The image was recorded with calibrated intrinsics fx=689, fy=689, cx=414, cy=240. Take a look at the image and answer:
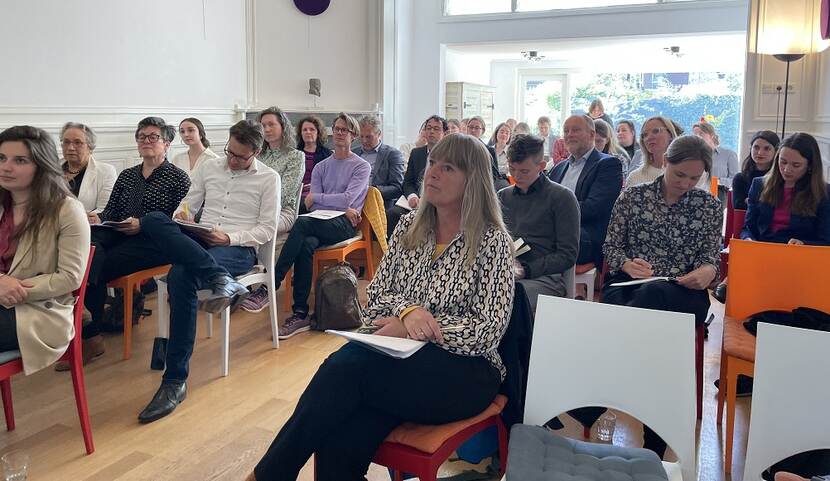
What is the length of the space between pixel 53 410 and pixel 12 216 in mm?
949

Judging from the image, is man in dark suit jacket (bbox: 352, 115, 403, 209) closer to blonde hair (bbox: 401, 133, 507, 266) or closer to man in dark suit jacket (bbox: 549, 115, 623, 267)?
man in dark suit jacket (bbox: 549, 115, 623, 267)

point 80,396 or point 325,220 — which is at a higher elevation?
point 325,220

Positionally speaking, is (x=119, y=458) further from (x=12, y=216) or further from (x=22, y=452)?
(x=12, y=216)

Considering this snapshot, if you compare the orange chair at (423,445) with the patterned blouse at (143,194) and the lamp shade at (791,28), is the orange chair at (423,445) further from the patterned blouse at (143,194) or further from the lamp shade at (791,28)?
the lamp shade at (791,28)

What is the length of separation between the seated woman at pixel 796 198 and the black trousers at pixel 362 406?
2224 millimetres

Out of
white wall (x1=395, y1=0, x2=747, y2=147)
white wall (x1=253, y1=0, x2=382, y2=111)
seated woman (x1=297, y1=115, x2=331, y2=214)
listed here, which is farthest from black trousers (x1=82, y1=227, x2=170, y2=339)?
white wall (x1=395, y1=0, x2=747, y2=147)

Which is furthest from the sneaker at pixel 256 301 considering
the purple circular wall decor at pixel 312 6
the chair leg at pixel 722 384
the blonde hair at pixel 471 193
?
the purple circular wall decor at pixel 312 6

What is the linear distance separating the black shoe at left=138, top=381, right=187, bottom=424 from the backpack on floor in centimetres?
119

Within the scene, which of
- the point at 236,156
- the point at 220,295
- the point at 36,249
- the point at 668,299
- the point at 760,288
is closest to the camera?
the point at 36,249

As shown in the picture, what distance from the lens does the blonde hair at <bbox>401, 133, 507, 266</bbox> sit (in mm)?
2094

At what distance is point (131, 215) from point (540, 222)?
2.35 meters

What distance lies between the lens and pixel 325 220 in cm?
453

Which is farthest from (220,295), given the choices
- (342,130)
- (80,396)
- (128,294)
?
(342,130)

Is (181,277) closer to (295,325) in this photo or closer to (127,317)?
(127,317)
